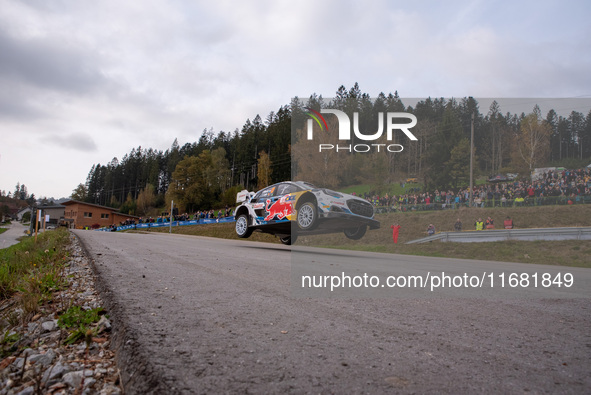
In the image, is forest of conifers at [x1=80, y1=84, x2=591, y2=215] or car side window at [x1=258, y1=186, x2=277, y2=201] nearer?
forest of conifers at [x1=80, y1=84, x2=591, y2=215]

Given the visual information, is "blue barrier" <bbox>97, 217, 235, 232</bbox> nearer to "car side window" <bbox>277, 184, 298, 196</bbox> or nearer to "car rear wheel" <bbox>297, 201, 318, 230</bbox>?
"car side window" <bbox>277, 184, 298, 196</bbox>

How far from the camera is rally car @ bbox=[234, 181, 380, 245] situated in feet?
32.8

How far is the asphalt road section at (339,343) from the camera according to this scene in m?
1.80

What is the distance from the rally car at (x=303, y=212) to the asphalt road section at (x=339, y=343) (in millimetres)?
5900

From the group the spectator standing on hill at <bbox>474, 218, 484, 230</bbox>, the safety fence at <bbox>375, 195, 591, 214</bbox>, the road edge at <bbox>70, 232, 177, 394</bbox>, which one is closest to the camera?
the road edge at <bbox>70, 232, 177, 394</bbox>

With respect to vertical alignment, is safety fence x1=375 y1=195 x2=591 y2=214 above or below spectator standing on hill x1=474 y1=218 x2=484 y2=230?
above

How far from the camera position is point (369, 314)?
128 inches

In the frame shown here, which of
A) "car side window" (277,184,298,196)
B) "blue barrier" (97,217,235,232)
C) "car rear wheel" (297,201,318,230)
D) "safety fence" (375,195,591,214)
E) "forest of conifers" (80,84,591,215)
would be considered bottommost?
"blue barrier" (97,217,235,232)

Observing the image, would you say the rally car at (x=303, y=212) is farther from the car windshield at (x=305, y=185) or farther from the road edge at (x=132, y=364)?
the road edge at (x=132, y=364)

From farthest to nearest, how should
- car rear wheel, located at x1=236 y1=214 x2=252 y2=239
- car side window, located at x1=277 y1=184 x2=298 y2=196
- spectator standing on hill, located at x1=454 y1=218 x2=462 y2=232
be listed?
spectator standing on hill, located at x1=454 y1=218 x2=462 y2=232
car rear wheel, located at x1=236 y1=214 x2=252 y2=239
car side window, located at x1=277 y1=184 x2=298 y2=196

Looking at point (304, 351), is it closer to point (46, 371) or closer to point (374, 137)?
point (46, 371)

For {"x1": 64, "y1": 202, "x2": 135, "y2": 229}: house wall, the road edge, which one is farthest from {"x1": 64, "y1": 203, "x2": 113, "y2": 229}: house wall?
the road edge

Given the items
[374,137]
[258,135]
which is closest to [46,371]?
[374,137]

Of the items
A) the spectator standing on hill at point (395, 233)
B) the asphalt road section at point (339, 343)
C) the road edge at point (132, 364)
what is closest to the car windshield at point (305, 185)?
the asphalt road section at point (339, 343)
